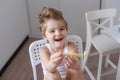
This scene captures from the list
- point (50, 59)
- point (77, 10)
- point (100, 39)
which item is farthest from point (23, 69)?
point (50, 59)

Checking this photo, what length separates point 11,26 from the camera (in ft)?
7.91

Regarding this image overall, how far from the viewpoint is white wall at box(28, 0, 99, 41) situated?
8.59 feet

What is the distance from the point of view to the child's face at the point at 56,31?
Result: 0.94 metres

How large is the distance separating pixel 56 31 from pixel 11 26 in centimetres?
159

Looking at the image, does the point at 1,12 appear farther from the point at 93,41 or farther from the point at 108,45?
the point at 108,45

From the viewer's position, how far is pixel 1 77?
213cm

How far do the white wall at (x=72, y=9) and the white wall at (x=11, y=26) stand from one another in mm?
133

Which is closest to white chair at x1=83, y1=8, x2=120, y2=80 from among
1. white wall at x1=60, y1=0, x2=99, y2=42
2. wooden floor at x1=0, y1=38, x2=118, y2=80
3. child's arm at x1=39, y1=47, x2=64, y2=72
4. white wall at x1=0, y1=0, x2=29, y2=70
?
wooden floor at x1=0, y1=38, x2=118, y2=80

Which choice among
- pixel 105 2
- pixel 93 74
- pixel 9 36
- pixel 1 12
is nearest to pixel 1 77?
pixel 9 36

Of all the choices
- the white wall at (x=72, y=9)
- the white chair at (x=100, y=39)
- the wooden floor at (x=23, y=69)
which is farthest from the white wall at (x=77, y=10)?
the white chair at (x=100, y=39)

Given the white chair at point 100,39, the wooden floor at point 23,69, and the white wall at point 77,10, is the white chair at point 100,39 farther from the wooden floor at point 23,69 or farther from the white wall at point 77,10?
the white wall at point 77,10

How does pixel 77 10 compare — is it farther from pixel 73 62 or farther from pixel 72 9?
pixel 73 62

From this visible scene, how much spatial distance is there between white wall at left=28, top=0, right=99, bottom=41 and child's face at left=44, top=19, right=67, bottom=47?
1.72 metres

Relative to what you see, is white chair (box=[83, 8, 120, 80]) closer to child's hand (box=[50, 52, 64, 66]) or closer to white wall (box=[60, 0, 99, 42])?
white wall (box=[60, 0, 99, 42])
